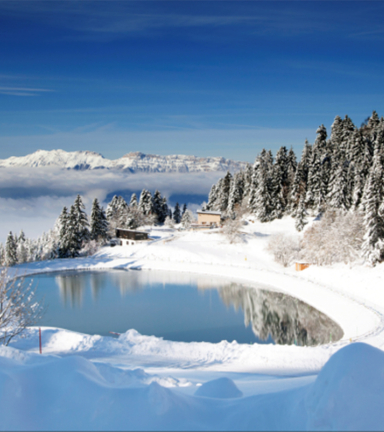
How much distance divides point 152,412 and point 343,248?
33572mm

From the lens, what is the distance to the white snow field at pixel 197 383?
496cm

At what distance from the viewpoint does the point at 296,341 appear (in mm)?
21109

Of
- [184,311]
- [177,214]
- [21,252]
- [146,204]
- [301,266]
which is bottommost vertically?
[21,252]

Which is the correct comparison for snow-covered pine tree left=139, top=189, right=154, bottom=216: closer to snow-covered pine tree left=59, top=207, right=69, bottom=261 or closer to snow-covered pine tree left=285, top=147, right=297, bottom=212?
snow-covered pine tree left=59, top=207, right=69, bottom=261

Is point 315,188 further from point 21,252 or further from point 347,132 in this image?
point 21,252

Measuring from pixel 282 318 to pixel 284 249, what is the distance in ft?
54.0

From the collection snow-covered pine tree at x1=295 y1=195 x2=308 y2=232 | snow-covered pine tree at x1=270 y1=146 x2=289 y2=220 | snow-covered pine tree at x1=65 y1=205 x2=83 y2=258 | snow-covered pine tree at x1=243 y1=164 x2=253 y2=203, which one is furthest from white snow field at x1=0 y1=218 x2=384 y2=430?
snow-covered pine tree at x1=243 y1=164 x2=253 y2=203

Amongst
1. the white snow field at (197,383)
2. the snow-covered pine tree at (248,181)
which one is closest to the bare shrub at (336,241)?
the white snow field at (197,383)

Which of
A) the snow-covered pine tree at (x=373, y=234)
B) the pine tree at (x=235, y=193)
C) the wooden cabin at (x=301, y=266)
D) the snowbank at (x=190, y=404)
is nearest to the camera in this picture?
the snowbank at (x=190, y=404)

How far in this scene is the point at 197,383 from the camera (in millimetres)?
9945

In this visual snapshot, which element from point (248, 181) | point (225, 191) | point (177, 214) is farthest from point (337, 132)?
point (177, 214)

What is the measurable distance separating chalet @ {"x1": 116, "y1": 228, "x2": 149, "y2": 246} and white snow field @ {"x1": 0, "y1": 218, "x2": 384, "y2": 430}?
115ft

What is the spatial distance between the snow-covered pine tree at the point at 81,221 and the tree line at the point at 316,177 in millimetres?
24168

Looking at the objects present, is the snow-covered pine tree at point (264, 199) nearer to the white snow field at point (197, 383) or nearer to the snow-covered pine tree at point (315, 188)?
the snow-covered pine tree at point (315, 188)
